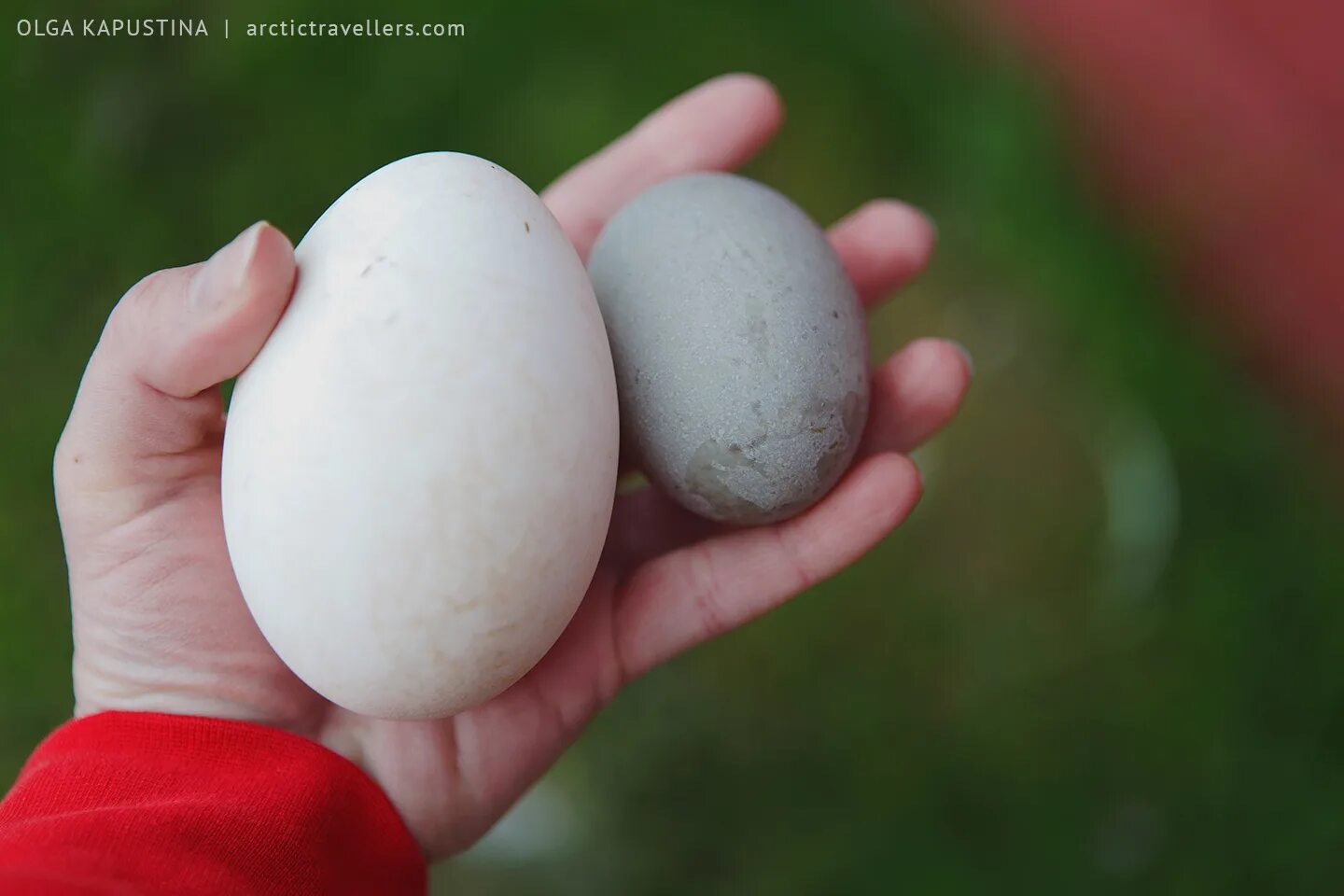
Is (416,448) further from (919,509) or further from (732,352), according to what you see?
(919,509)

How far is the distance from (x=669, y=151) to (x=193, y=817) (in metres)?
0.92

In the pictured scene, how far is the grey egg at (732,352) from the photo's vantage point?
98cm

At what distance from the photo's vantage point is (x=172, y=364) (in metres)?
0.90

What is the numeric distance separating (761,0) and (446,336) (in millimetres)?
1350

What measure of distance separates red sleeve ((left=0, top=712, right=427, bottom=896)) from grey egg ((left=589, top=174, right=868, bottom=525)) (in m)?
0.43

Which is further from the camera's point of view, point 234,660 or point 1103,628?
point 1103,628

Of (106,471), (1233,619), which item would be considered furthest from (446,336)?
(1233,619)

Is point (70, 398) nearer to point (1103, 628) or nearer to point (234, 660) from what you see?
point (234, 660)

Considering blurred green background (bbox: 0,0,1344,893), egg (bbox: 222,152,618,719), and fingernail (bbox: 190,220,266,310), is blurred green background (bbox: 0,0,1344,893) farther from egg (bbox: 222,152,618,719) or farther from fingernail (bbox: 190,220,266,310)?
fingernail (bbox: 190,220,266,310)

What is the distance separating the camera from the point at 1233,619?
164 centimetres

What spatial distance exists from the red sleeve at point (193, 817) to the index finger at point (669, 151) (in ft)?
2.32

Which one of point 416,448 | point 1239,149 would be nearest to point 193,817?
point 416,448

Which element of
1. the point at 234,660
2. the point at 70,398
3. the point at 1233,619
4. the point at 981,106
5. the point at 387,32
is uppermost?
the point at 387,32

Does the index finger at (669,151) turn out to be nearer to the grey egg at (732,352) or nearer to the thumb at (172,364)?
the grey egg at (732,352)
